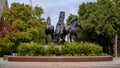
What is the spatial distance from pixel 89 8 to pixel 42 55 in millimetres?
39197

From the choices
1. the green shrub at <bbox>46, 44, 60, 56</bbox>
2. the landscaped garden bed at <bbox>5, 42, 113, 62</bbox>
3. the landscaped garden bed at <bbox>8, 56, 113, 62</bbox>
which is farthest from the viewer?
the green shrub at <bbox>46, 44, 60, 56</bbox>

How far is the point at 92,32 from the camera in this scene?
64.1 metres

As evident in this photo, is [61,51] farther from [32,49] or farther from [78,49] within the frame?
[32,49]

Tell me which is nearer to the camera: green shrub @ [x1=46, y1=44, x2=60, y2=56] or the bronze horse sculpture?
green shrub @ [x1=46, y1=44, x2=60, y2=56]

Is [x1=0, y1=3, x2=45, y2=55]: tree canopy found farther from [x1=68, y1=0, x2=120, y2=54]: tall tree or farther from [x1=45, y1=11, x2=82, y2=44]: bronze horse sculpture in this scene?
[x1=45, y1=11, x2=82, y2=44]: bronze horse sculpture

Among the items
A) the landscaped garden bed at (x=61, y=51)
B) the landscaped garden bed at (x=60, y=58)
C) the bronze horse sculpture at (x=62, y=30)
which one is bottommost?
the landscaped garden bed at (x=60, y=58)

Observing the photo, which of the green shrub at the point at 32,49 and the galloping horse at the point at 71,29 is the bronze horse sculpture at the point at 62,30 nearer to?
the galloping horse at the point at 71,29

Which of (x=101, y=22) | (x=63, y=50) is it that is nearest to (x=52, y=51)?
(x=63, y=50)

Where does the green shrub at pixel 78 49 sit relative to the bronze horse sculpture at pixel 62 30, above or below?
below

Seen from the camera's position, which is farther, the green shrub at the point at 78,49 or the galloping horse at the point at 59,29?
the galloping horse at the point at 59,29

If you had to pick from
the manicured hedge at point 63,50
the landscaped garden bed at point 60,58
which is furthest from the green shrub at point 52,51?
the landscaped garden bed at point 60,58

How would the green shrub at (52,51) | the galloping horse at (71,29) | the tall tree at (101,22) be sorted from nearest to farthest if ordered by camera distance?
the green shrub at (52,51) → the galloping horse at (71,29) → the tall tree at (101,22)

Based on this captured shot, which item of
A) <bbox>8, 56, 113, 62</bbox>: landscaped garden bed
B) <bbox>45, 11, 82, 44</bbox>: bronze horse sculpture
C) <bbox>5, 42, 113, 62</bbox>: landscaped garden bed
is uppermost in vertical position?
<bbox>45, 11, 82, 44</bbox>: bronze horse sculpture

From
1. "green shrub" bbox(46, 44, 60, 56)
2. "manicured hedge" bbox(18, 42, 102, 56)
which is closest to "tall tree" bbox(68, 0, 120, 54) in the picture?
→ "manicured hedge" bbox(18, 42, 102, 56)
